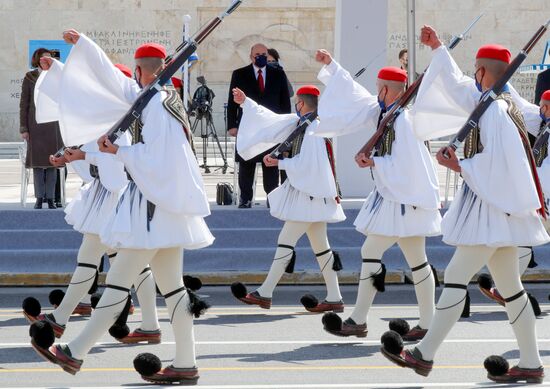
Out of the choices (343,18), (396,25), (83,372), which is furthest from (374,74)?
(396,25)

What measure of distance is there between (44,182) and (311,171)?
16.7 ft

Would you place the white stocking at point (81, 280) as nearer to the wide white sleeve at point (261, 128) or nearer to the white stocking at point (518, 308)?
the wide white sleeve at point (261, 128)

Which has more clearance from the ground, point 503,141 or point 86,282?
point 503,141

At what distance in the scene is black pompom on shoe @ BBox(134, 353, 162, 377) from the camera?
738 centimetres

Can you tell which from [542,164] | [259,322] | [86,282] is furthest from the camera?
[542,164]

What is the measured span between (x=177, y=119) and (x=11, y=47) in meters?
27.5

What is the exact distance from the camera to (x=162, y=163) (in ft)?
23.5

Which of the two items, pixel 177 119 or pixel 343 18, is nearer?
pixel 177 119

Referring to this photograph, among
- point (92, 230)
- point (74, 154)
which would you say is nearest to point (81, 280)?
point (92, 230)

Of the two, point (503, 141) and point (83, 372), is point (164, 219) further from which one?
point (503, 141)

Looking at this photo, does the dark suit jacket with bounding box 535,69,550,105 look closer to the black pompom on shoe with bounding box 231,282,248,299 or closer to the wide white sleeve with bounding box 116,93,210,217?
the black pompom on shoe with bounding box 231,282,248,299

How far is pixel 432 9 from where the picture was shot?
34.8 m

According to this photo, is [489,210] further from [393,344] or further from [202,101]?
[202,101]

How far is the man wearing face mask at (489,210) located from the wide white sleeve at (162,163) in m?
1.43
